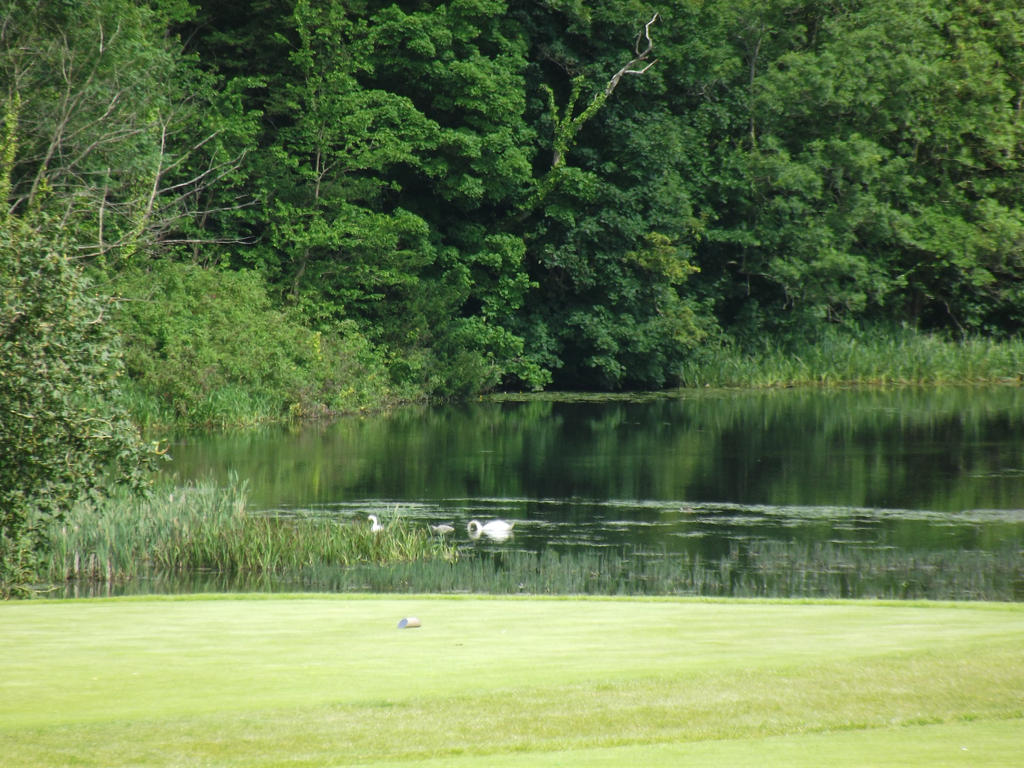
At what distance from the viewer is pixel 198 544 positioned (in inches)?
612

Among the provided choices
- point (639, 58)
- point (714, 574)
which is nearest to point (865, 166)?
point (639, 58)

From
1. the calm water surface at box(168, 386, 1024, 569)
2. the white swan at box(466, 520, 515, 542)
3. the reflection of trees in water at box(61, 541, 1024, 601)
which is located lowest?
the reflection of trees in water at box(61, 541, 1024, 601)

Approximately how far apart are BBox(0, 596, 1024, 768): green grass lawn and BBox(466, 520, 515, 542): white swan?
7.84 m

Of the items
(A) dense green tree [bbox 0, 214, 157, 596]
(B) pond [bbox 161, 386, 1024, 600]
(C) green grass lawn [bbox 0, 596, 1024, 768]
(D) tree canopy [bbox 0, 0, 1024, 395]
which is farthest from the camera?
(D) tree canopy [bbox 0, 0, 1024, 395]

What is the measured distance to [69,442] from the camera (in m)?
13.1

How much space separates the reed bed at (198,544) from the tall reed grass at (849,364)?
1070 inches

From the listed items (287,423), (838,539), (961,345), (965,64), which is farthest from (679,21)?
(838,539)

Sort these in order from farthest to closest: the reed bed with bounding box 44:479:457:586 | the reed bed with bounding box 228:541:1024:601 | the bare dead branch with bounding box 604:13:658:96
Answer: the bare dead branch with bounding box 604:13:658:96 < the reed bed with bounding box 44:479:457:586 < the reed bed with bounding box 228:541:1024:601

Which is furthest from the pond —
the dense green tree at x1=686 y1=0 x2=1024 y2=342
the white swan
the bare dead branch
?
the bare dead branch

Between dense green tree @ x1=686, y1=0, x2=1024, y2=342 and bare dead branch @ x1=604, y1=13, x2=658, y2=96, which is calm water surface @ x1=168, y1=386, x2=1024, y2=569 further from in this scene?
bare dead branch @ x1=604, y1=13, x2=658, y2=96

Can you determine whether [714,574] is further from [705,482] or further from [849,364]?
[849,364]

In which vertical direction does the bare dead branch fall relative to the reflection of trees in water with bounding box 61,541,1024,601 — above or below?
above

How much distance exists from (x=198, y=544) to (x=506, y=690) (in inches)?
380

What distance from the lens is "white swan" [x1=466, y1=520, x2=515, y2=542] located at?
17028 mm
